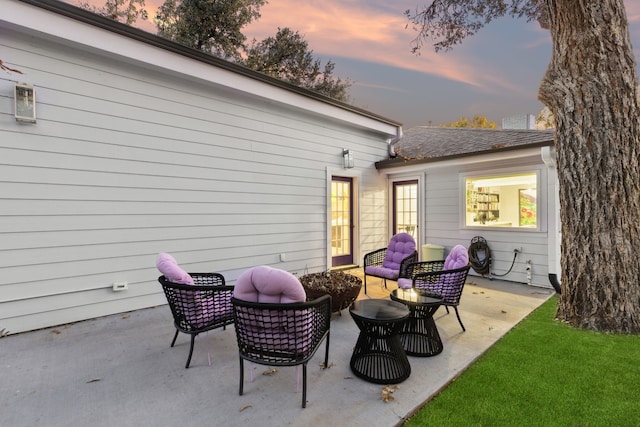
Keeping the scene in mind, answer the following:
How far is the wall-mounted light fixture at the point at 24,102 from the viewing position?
341cm

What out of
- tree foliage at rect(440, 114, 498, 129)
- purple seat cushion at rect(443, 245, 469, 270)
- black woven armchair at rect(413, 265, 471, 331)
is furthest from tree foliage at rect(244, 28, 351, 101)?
tree foliage at rect(440, 114, 498, 129)

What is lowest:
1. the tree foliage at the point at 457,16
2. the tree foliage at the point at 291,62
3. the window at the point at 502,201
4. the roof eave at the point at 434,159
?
the window at the point at 502,201

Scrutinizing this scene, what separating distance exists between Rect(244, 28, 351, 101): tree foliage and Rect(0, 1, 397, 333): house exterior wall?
7728mm

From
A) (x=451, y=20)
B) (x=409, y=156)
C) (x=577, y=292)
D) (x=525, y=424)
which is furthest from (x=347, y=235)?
(x=525, y=424)

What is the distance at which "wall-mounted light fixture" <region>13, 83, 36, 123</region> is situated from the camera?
134 inches

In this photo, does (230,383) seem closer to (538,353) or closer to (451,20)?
(538,353)

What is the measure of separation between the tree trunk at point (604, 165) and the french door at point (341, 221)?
4.10 meters

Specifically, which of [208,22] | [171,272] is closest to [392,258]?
[171,272]

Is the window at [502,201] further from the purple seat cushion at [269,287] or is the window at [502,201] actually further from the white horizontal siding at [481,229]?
the purple seat cushion at [269,287]

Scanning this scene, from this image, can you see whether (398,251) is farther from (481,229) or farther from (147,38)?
(147,38)

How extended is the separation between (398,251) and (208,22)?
10.9m

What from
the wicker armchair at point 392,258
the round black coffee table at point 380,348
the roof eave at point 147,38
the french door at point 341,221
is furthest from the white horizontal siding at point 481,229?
the round black coffee table at point 380,348

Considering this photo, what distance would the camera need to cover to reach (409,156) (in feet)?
24.8

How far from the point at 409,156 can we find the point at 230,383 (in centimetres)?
645
